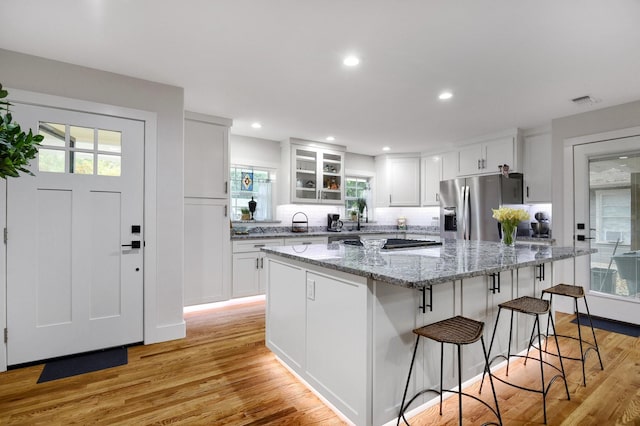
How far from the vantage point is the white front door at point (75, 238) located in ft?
8.30

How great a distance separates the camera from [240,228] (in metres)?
4.97

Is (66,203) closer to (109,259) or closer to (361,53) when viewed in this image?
(109,259)

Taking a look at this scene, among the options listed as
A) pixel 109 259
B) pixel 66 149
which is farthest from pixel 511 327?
pixel 66 149

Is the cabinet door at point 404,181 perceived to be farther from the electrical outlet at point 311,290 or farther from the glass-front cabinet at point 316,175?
the electrical outlet at point 311,290

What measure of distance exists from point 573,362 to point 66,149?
4477 millimetres

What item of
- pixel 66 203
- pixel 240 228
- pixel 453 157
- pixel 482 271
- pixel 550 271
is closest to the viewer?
pixel 482 271

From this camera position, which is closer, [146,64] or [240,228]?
[146,64]

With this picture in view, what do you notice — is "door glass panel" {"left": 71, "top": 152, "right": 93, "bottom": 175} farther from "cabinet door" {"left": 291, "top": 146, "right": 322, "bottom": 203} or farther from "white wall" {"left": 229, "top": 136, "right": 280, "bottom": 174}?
"cabinet door" {"left": 291, "top": 146, "right": 322, "bottom": 203}

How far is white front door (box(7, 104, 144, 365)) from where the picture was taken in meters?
2.53

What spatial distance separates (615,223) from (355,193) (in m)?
3.88

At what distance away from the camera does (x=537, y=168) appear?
4465 millimetres

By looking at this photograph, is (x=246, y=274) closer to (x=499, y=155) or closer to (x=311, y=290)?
(x=311, y=290)

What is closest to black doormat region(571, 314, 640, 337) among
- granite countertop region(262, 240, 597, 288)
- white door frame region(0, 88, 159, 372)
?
granite countertop region(262, 240, 597, 288)

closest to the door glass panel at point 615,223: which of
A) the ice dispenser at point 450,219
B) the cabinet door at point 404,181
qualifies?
the ice dispenser at point 450,219
